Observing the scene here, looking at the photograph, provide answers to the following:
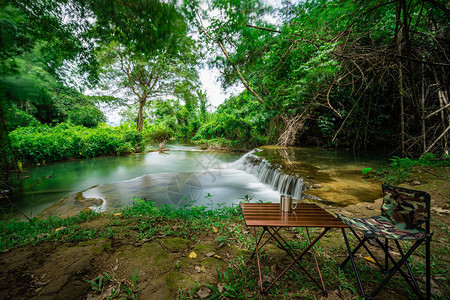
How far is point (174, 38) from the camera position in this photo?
3.01m

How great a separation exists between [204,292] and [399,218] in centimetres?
215

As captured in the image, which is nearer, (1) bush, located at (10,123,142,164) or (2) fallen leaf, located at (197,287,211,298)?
(2) fallen leaf, located at (197,287,211,298)

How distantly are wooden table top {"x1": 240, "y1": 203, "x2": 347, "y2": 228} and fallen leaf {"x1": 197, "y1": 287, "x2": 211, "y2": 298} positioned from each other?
722mm

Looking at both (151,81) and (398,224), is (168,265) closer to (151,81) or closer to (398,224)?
(398,224)

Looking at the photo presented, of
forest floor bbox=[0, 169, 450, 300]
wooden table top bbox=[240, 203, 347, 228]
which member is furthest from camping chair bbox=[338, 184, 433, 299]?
forest floor bbox=[0, 169, 450, 300]

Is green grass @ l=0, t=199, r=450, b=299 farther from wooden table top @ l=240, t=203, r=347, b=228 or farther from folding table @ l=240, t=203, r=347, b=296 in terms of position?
wooden table top @ l=240, t=203, r=347, b=228

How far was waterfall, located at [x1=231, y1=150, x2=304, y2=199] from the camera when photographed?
497cm

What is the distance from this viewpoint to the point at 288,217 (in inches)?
72.7

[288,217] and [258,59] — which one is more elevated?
[258,59]

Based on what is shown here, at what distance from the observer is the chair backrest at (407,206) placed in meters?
1.62

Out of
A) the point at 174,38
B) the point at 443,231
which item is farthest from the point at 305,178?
the point at 174,38

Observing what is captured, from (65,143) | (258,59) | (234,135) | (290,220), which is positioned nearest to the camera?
(290,220)

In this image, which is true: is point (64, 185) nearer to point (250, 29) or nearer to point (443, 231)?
point (250, 29)

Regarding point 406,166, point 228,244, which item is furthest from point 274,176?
point 228,244
